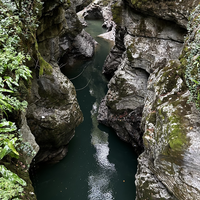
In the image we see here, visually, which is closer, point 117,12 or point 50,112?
point 50,112

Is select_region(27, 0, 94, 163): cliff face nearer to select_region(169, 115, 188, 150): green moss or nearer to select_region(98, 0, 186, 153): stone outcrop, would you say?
select_region(98, 0, 186, 153): stone outcrop

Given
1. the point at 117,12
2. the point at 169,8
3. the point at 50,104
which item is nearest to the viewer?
the point at 169,8

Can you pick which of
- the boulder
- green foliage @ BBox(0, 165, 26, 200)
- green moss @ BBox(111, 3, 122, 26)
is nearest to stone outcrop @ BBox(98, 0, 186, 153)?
green moss @ BBox(111, 3, 122, 26)

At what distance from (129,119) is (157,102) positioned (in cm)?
442

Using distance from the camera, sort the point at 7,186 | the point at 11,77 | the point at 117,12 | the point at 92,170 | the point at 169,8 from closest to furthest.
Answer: the point at 7,186
the point at 11,77
the point at 169,8
the point at 92,170
the point at 117,12

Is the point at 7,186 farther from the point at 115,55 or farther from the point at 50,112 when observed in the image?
the point at 115,55

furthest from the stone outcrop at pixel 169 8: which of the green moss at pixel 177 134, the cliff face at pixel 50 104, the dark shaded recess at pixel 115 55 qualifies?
the green moss at pixel 177 134

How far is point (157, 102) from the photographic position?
19.8ft

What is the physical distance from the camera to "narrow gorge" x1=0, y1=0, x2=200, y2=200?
14.8 ft

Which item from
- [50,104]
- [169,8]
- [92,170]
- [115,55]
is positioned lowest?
[92,170]

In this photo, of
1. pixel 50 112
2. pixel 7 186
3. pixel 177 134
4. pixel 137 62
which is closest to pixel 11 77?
pixel 7 186

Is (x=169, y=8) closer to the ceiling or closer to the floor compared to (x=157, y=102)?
closer to the ceiling

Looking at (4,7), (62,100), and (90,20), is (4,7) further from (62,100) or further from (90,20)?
(90,20)

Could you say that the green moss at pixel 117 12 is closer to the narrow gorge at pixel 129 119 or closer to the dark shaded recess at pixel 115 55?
the narrow gorge at pixel 129 119
